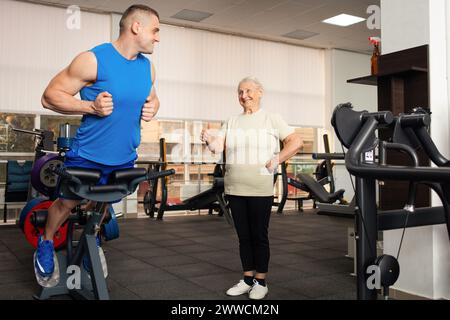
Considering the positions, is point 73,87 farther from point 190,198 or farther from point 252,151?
point 190,198

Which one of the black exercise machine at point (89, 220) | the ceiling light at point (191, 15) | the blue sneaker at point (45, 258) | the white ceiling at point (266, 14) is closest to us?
the black exercise machine at point (89, 220)

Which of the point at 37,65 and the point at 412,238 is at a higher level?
the point at 37,65

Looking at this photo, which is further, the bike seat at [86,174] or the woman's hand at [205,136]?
the woman's hand at [205,136]

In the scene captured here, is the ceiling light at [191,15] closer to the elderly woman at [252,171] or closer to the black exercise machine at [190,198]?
the black exercise machine at [190,198]

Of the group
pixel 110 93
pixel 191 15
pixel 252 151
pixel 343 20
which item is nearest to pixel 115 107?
pixel 110 93

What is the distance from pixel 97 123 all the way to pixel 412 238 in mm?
1833

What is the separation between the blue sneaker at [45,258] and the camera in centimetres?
237

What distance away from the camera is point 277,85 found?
8422 mm

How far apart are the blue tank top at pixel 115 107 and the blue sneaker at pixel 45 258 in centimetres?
59

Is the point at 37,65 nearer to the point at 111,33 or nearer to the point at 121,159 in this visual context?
the point at 111,33

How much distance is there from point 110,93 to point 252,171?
2.98ft

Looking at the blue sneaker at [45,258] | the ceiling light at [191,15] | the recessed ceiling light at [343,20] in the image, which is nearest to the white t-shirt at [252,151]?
the blue sneaker at [45,258]

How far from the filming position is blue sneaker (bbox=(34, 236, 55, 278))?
237 cm
